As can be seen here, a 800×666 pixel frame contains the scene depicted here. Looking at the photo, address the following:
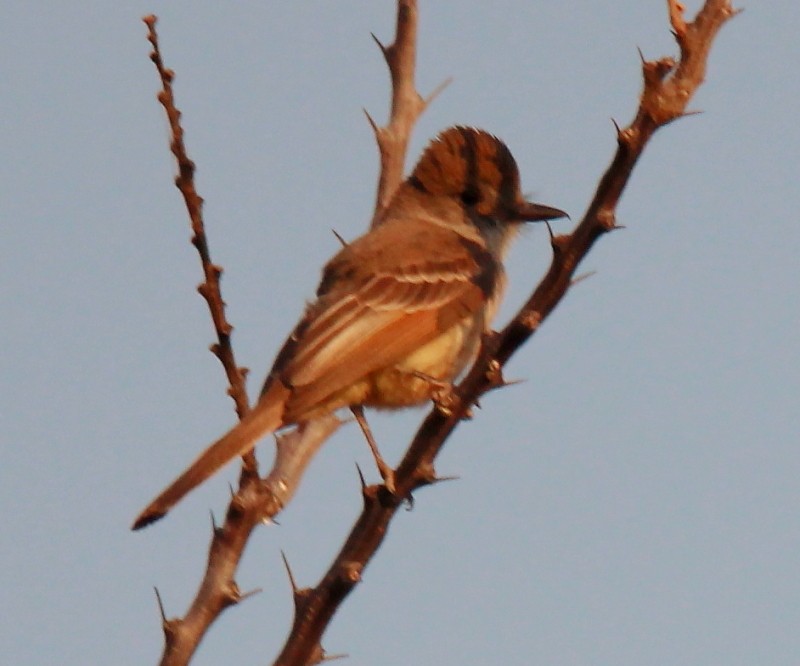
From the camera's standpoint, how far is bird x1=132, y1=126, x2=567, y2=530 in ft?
19.4

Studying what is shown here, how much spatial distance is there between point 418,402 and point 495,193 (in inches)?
72.4

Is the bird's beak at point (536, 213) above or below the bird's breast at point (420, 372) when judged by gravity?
above

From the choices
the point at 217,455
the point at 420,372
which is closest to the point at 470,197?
the point at 420,372

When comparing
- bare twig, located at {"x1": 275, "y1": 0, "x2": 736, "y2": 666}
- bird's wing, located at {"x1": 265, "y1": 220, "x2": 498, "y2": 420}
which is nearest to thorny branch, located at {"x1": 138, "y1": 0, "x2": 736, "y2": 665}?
bare twig, located at {"x1": 275, "y1": 0, "x2": 736, "y2": 666}

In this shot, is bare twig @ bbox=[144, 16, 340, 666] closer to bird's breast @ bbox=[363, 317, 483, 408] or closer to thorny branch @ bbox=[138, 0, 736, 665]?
thorny branch @ bbox=[138, 0, 736, 665]

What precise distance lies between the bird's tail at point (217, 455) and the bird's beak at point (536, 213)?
2.60 meters

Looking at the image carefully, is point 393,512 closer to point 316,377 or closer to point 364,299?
point 316,377

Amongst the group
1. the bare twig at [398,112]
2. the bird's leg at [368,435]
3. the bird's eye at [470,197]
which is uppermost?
the bare twig at [398,112]

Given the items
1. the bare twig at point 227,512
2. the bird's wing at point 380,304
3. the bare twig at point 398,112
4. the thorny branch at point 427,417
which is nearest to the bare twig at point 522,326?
the thorny branch at point 427,417

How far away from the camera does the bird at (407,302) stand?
19.4 ft

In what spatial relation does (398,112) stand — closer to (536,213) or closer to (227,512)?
(536,213)

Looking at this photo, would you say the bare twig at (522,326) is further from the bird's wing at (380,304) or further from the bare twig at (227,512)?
the bird's wing at (380,304)

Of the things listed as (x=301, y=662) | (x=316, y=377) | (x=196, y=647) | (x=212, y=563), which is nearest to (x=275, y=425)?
(x=316, y=377)

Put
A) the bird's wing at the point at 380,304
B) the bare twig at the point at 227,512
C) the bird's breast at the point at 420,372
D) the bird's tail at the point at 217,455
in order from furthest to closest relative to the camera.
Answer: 1. the bird's breast at the point at 420,372
2. the bird's wing at the point at 380,304
3. the bird's tail at the point at 217,455
4. the bare twig at the point at 227,512
